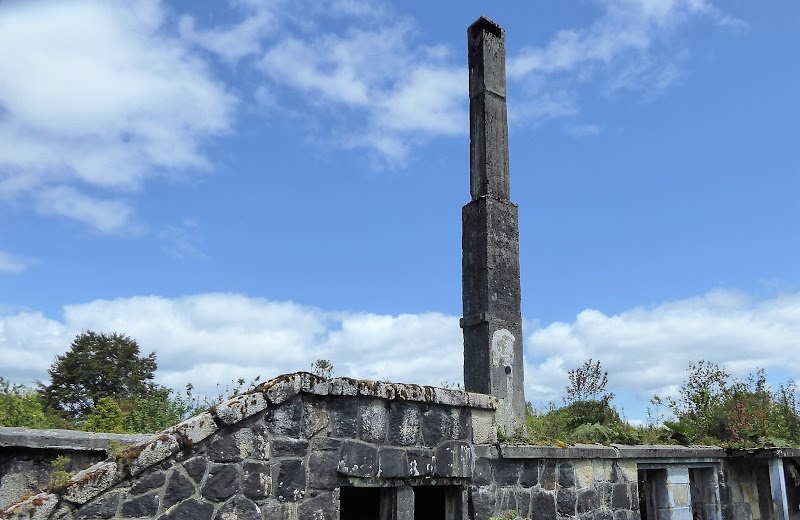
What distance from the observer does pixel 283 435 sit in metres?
5.73

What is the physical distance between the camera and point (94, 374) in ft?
87.4

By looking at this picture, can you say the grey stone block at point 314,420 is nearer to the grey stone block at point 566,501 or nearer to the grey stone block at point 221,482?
the grey stone block at point 221,482

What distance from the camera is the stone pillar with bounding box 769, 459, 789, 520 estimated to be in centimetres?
1041

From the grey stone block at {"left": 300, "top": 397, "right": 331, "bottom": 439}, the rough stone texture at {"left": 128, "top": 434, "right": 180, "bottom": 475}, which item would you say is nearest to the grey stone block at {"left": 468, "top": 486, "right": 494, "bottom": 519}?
the grey stone block at {"left": 300, "top": 397, "right": 331, "bottom": 439}

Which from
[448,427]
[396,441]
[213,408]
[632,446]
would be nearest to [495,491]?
[448,427]

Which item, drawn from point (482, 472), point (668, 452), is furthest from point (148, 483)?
point (668, 452)

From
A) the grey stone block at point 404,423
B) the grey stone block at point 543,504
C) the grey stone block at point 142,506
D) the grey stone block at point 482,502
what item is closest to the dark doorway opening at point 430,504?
the grey stone block at point 543,504

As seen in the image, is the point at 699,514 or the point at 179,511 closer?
the point at 179,511

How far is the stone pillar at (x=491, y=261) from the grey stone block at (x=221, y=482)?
4647 millimetres

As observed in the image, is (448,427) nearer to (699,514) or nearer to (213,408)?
(213,408)

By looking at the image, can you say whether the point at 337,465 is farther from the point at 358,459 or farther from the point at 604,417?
the point at 604,417

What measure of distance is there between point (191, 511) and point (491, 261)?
570 cm

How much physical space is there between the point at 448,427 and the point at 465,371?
3.08 metres

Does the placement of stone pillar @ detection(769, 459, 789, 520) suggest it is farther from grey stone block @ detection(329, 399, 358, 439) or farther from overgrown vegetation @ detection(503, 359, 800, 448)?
grey stone block @ detection(329, 399, 358, 439)
